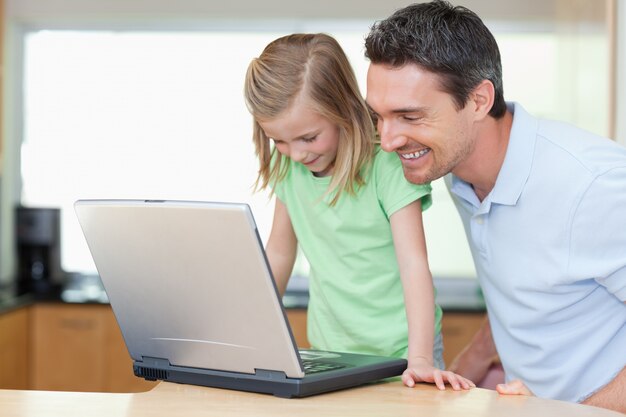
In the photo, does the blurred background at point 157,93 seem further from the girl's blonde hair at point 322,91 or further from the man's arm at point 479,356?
the girl's blonde hair at point 322,91

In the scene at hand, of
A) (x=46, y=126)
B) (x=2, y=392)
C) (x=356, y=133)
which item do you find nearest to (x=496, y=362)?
(x=356, y=133)

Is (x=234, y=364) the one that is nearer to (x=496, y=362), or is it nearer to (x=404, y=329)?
(x=404, y=329)

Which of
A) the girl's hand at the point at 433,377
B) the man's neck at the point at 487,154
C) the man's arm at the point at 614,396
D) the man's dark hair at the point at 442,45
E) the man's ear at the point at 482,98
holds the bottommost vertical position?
the man's arm at the point at 614,396

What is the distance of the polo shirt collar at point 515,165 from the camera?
1.72m

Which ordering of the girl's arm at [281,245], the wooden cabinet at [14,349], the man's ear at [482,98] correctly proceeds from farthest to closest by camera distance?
the wooden cabinet at [14,349] < the girl's arm at [281,245] < the man's ear at [482,98]

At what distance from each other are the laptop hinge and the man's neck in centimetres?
62

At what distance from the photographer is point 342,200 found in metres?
1.85

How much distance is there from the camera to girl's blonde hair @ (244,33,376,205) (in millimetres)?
1756

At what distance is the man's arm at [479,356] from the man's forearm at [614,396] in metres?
0.35

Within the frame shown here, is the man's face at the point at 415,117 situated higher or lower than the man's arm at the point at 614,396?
higher

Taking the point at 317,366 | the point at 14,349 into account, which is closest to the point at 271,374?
the point at 317,366

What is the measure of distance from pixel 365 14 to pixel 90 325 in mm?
1939

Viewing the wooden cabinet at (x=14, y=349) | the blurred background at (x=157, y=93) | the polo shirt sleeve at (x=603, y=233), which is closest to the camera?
the polo shirt sleeve at (x=603, y=233)

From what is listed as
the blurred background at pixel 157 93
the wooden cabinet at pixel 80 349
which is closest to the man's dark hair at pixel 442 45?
the blurred background at pixel 157 93
